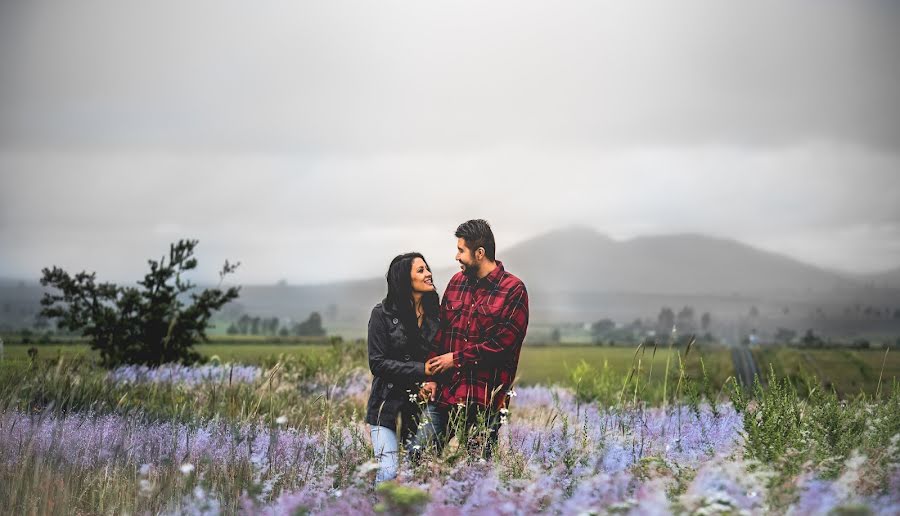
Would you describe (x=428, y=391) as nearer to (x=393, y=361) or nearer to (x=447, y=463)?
(x=393, y=361)

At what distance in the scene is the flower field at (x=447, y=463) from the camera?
3945 mm

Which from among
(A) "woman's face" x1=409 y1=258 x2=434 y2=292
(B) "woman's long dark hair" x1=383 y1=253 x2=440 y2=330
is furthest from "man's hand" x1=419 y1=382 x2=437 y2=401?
(A) "woman's face" x1=409 y1=258 x2=434 y2=292

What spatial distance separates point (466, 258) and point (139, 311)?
17.9ft

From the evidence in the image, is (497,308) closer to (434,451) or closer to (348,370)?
(434,451)

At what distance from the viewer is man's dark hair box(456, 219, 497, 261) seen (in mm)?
6004

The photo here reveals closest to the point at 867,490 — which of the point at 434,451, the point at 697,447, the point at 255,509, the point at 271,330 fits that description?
the point at 697,447

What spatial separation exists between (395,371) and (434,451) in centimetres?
88

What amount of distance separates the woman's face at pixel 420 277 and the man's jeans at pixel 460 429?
2.77ft

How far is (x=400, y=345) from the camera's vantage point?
236 inches

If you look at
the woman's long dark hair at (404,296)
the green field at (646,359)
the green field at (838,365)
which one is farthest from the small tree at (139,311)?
the green field at (838,365)

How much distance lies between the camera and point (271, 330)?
41.0 feet

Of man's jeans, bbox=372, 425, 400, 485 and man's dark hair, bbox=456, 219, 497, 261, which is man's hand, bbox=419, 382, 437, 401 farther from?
man's dark hair, bbox=456, 219, 497, 261

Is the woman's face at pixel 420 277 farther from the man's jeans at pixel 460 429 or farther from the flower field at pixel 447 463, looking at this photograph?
the flower field at pixel 447 463

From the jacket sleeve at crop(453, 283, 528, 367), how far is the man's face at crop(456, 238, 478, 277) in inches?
14.0
